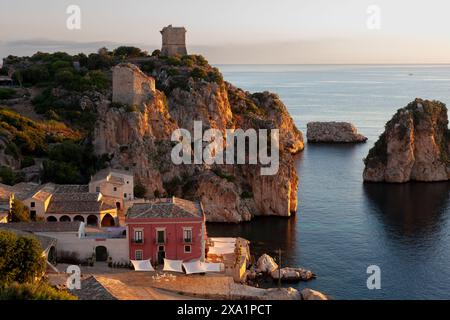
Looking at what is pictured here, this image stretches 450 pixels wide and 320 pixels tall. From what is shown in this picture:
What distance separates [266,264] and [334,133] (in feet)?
248

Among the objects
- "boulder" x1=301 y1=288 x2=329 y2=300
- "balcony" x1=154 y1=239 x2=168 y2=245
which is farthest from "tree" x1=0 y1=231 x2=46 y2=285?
"boulder" x1=301 y1=288 x2=329 y2=300

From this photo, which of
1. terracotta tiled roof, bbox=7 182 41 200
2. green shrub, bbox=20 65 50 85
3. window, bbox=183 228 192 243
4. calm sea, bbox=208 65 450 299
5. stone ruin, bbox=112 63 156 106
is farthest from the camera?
green shrub, bbox=20 65 50 85

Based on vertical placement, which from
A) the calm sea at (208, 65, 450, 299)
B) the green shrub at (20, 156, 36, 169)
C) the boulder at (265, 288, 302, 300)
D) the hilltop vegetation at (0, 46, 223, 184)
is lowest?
the calm sea at (208, 65, 450, 299)

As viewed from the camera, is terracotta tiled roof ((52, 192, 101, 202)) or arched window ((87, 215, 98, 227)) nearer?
arched window ((87, 215, 98, 227))

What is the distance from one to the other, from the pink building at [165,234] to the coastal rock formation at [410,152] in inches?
1718

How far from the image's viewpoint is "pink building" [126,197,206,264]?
41406 millimetres

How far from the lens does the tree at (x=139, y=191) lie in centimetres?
5825

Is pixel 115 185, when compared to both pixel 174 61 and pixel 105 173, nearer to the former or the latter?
pixel 105 173

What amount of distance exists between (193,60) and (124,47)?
1781 centimetres

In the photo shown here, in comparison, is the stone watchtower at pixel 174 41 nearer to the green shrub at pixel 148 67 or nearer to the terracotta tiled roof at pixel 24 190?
the green shrub at pixel 148 67

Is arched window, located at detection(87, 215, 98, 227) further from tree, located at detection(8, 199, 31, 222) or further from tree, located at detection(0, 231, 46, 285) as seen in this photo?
tree, located at detection(0, 231, 46, 285)

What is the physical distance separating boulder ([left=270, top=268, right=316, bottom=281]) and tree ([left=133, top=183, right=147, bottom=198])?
1931 cm

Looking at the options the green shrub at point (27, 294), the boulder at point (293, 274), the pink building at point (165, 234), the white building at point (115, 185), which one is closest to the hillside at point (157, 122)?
the white building at point (115, 185)
